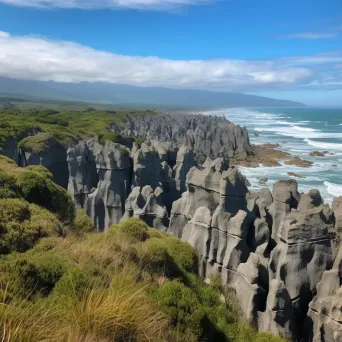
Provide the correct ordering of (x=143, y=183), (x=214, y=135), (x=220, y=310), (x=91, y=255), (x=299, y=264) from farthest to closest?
(x=214, y=135), (x=143, y=183), (x=299, y=264), (x=220, y=310), (x=91, y=255)

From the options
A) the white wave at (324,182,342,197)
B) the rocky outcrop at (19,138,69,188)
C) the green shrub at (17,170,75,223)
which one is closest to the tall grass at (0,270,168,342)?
the green shrub at (17,170,75,223)

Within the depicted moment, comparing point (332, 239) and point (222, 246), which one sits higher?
point (332, 239)

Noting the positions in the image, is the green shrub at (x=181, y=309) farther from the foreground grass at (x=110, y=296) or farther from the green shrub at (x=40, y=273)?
the green shrub at (x=40, y=273)

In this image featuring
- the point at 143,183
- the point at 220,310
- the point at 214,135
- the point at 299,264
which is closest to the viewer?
the point at 220,310

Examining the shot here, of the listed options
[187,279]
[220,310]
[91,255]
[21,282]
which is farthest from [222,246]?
[21,282]

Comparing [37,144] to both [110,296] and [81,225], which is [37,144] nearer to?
[81,225]

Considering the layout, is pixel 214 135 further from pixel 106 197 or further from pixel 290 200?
pixel 290 200
